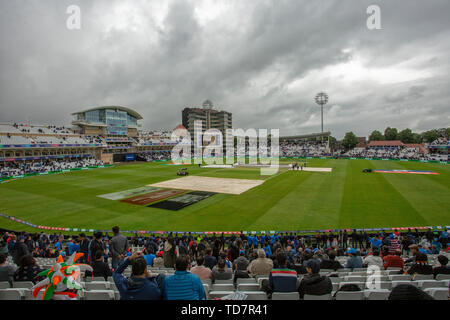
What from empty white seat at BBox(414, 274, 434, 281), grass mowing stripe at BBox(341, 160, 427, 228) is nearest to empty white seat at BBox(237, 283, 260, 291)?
empty white seat at BBox(414, 274, 434, 281)

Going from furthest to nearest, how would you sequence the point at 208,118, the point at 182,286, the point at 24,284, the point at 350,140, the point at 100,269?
the point at 208,118 < the point at 350,140 < the point at 100,269 < the point at 24,284 < the point at 182,286

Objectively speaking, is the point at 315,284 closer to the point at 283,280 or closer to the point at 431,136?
the point at 283,280

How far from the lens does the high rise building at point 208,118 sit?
144125mm

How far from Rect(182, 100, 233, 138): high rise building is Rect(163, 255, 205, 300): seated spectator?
143 meters

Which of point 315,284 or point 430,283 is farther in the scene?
point 430,283

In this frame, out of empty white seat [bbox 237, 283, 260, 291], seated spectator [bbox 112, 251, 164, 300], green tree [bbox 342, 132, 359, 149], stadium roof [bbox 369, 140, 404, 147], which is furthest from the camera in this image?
green tree [bbox 342, 132, 359, 149]

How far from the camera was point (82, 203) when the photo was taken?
26.8m

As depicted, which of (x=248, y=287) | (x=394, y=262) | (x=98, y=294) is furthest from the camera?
(x=394, y=262)

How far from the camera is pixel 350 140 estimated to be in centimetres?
12569

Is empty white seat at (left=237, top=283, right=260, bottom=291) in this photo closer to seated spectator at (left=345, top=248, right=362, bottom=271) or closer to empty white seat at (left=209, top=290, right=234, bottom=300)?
empty white seat at (left=209, top=290, right=234, bottom=300)

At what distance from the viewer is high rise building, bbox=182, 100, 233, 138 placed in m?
144

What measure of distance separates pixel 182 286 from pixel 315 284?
253 cm

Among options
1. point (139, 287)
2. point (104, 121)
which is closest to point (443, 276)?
point (139, 287)
